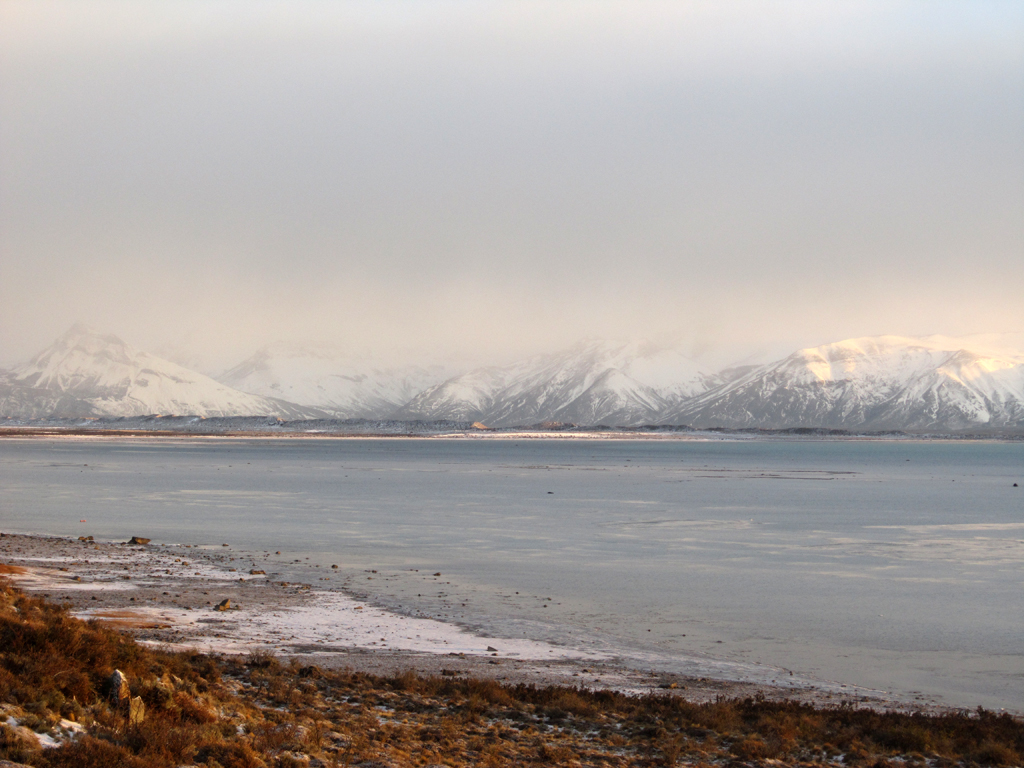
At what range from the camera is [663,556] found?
33.0 metres

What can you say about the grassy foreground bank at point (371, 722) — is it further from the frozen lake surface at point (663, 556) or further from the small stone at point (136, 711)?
the frozen lake surface at point (663, 556)

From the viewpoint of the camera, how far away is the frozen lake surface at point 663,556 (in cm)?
1995

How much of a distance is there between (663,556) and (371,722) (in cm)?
2094

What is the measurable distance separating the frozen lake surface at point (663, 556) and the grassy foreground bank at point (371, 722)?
3412mm

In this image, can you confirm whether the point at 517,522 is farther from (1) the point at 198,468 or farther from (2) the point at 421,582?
(1) the point at 198,468

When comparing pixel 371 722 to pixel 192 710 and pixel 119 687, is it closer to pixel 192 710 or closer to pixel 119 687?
pixel 192 710

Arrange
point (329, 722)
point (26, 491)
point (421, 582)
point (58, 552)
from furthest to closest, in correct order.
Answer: point (26, 491), point (58, 552), point (421, 582), point (329, 722)

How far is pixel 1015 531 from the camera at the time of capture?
139 ft

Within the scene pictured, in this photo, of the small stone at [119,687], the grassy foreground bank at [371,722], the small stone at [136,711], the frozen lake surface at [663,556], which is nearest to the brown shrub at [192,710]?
the grassy foreground bank at [371,722]

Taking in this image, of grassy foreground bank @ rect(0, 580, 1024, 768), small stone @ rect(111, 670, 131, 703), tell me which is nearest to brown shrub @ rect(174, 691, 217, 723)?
grassy foreground bank @ rect(0, 580, 1024, 768)

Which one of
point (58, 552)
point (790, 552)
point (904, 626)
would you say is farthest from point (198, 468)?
point (904, 626)

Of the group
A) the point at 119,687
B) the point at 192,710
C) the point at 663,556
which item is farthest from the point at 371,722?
the point at 663,556

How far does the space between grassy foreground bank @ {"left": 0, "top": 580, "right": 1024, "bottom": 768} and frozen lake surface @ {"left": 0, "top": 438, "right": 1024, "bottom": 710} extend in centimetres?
341

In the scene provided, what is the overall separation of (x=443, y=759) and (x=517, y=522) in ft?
107
